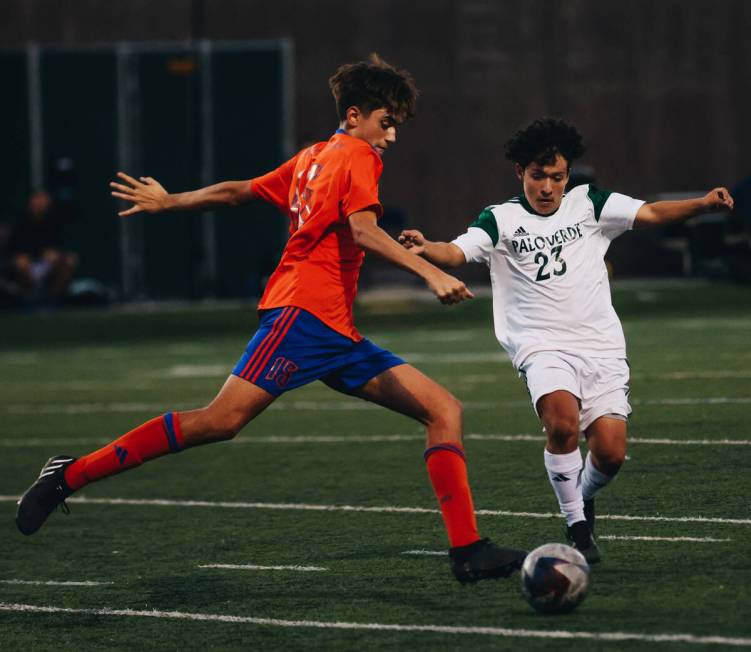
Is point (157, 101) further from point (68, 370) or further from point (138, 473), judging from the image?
point (138, 473)

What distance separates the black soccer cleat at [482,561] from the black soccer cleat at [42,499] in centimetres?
175

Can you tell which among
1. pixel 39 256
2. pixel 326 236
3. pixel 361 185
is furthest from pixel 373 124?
pixel 39 256

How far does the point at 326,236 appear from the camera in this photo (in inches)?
261

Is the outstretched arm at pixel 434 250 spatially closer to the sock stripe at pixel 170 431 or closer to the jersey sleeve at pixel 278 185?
the jersey sleeve at pixel 278 185

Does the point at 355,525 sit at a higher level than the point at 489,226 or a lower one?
lower

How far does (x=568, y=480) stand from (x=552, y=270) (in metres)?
0.89

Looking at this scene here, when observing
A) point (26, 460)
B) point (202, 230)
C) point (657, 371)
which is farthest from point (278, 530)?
point (202, 230)

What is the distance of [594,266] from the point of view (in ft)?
22.7

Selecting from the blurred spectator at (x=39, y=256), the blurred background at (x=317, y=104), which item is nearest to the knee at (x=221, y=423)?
the blurred spectator at (x=39, y=256)

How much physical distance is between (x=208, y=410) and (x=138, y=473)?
4.14 meters

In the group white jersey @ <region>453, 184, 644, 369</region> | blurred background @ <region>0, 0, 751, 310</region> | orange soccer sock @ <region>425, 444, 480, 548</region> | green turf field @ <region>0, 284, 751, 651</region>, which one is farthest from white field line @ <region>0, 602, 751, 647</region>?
blurred background @ <region>0, 0, 751, 310</region>

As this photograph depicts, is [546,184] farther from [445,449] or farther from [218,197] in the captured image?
[218,197]

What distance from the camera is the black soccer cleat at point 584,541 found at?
6.72m

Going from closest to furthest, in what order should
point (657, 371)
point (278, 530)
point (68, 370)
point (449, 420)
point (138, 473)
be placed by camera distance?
point (449, 420), point (278, 530), point (138, 473), point (657, 371), point (68, 370)
